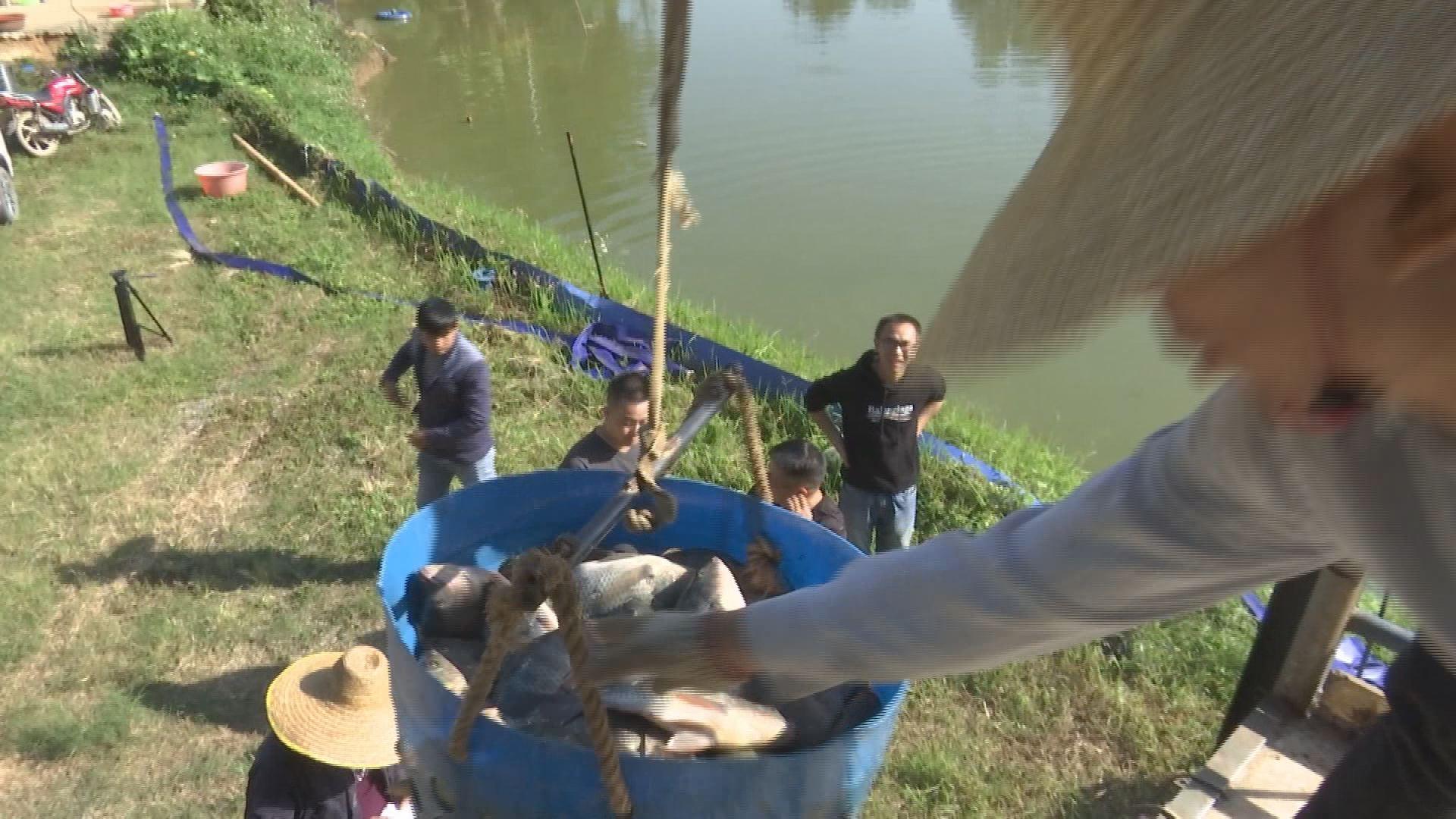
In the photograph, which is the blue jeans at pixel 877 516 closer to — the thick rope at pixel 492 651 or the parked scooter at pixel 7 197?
the thick rope at pixel 492 651

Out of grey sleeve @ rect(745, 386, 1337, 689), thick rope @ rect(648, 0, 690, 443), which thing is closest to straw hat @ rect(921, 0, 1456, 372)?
grey sleeve @ rect(745, 386, 1337, 689)

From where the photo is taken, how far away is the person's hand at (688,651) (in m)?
0.98

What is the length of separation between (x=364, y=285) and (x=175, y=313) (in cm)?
110

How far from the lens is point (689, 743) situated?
1578 millimetres

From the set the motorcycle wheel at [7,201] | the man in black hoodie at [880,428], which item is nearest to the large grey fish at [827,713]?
the man in black hoodie at [880,428]

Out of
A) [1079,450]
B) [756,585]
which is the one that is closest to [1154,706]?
[756,585]

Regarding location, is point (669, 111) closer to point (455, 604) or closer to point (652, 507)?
point (652, 507)

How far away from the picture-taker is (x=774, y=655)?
96 cm

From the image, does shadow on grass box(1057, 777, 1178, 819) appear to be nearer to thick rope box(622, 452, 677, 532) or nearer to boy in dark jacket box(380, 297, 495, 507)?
thick rope box(622, 452, 677, 532)

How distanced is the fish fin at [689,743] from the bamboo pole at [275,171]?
7387mm

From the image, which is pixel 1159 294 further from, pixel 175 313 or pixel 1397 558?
pixel 175 313

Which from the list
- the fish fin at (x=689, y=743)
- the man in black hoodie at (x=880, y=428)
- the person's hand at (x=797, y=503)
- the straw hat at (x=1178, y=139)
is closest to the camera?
the straw hat at (x=1178, y=139)

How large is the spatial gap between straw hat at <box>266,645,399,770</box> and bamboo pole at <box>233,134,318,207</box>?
20.2 ft

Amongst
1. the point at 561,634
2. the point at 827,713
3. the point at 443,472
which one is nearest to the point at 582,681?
the point at 561,634
